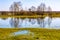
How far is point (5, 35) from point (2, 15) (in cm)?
71

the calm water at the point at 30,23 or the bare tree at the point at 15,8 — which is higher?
the bare tree at the point at 15,8

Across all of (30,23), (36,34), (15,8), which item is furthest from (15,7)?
(36,34)

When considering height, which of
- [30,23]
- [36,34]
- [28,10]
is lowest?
[36,34]

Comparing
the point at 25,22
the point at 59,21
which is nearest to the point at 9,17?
the point at 25,22

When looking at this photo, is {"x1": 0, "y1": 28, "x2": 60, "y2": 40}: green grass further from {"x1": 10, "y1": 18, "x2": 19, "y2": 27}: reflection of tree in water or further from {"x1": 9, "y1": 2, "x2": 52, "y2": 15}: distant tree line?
{"x1": 9, "y1": 2, "x2": 52, "y2": 15}: distant tree line

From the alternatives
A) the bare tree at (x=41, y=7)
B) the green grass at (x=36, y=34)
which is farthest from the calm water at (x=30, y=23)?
the bare tree at (x=41, y=7)

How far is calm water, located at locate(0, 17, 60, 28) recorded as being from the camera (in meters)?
3.64

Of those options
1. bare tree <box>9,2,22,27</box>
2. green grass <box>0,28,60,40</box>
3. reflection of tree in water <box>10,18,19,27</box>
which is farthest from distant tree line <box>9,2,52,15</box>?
green grass <box>0,28,60,40</box>

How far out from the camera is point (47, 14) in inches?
150

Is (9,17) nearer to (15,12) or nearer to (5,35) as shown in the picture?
(15,12)

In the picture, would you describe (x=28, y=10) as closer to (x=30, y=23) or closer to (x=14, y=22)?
(x=30, y=23)

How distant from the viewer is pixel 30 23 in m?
3.77

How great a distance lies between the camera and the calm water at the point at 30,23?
144 inches

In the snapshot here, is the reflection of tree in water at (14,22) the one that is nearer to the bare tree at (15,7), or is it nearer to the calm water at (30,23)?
the calm water at (30,23)
